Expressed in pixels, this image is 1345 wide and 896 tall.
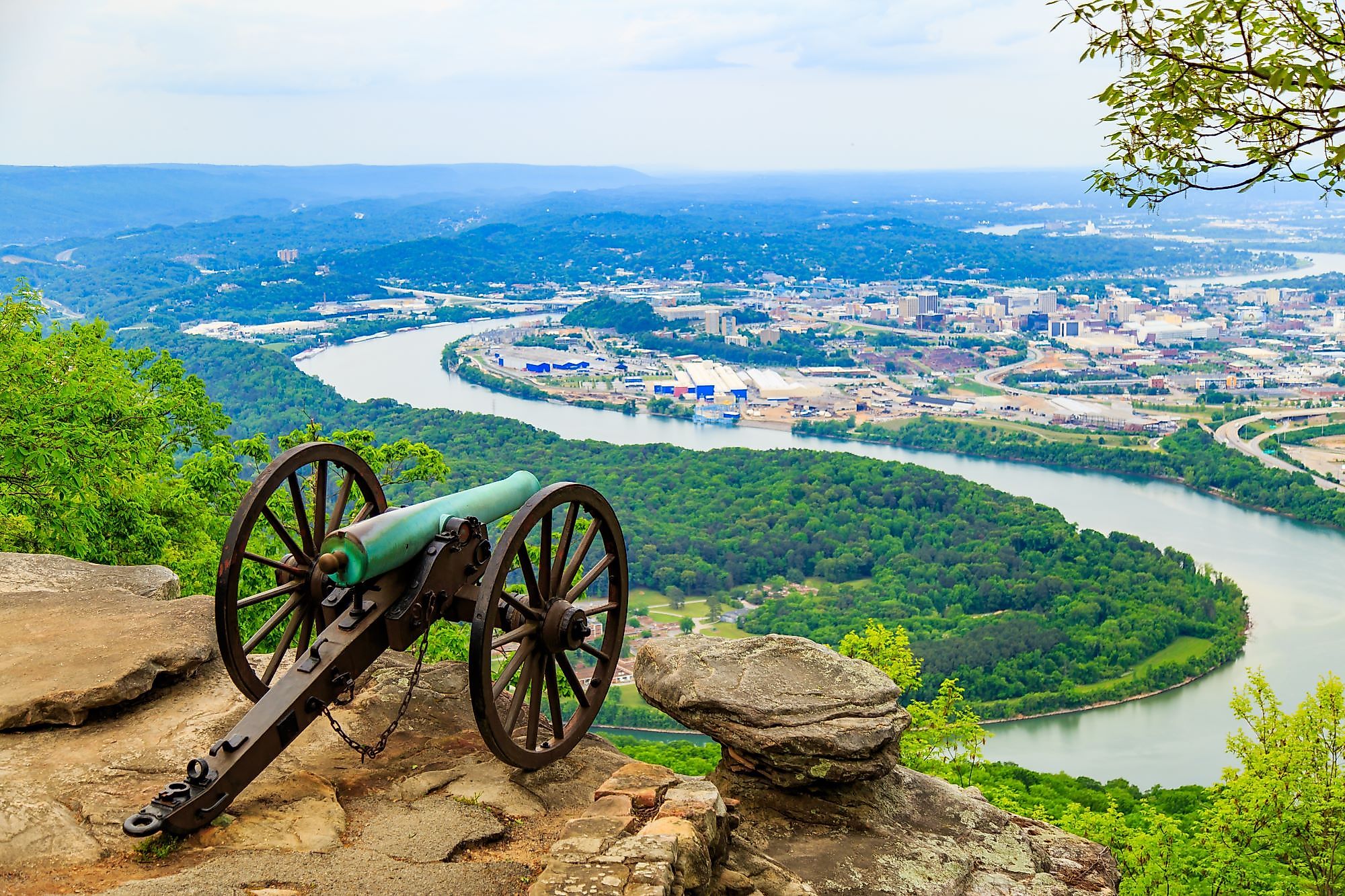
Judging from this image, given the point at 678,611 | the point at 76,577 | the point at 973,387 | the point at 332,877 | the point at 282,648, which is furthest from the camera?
the point at 973,387

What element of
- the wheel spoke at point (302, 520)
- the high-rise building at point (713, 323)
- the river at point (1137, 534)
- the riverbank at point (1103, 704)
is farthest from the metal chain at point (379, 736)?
the high-rise building at point (713, 323)

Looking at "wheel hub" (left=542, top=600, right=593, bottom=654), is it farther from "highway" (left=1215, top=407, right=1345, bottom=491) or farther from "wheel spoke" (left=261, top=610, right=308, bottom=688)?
"highway" (left=1215, top=407, right=1345, bottom=491)

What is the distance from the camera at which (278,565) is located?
6.05m

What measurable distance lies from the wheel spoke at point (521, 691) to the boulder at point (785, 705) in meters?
1.51

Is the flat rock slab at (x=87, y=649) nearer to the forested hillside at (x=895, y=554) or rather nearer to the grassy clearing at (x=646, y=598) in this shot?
the forested hillside at (x=895, y=554)

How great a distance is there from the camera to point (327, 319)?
90.1 meters

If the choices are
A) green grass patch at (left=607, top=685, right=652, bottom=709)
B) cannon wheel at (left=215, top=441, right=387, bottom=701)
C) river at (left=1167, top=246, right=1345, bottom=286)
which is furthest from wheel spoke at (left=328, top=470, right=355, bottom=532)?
river at (left=1167, top=246, right=1345, bottom=286)

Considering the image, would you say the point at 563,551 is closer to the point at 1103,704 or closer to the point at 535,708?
the point at 535,708

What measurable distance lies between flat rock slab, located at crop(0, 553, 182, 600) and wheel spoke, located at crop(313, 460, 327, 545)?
5.92ft

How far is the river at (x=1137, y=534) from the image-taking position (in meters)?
26.0

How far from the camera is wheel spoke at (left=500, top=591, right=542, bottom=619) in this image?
567cm

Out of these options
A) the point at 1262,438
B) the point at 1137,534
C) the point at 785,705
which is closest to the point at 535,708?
the point at 785,705

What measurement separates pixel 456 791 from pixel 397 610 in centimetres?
91

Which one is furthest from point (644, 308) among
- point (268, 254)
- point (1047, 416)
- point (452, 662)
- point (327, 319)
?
point (452, 662)
